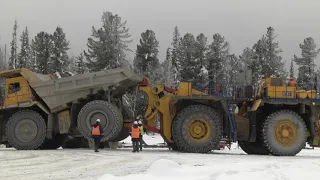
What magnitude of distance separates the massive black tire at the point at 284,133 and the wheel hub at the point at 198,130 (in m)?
2.38

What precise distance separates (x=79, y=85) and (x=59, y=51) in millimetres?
37638

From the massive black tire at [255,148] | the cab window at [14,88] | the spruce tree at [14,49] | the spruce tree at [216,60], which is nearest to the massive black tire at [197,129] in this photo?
the massive black tire at [255,148]

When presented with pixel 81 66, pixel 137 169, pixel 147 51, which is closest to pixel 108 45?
pixel 147 51

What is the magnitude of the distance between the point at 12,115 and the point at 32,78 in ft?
6.32

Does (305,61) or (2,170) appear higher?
(305,61)

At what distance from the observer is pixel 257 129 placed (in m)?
17.2

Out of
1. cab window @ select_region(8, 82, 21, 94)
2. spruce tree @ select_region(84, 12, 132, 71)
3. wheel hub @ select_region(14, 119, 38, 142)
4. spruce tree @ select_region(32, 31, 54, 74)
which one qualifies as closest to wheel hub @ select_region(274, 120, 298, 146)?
wheel hub @ select_region(14, 119, 38, 142)

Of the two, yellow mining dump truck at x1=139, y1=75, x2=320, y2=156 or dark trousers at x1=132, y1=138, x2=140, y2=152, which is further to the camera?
dark trousers at x1=132, y1=138, x2=140, y2=152

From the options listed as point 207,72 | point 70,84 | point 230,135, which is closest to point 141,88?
point 70,84

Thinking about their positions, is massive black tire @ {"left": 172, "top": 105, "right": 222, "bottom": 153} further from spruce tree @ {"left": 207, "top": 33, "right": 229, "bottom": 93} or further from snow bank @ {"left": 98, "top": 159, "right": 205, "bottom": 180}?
spruce tree @ {"left": 207, "top": 33, "right": 229, "bottom": 93}

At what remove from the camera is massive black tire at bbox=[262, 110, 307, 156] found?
643 inches

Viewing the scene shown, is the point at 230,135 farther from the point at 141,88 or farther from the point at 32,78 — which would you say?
the point at 32,78

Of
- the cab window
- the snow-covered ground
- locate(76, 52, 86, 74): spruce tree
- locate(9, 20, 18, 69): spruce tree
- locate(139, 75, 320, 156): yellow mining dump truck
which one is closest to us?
the snow-covered ground

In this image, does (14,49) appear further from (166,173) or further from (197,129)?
(166,173)
